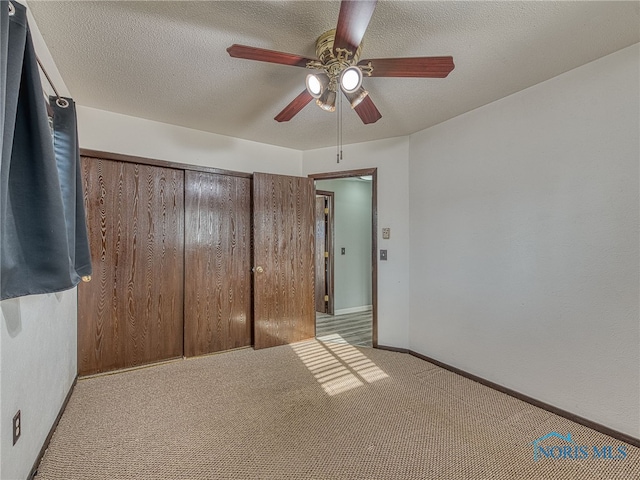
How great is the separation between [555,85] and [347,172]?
1.96 m

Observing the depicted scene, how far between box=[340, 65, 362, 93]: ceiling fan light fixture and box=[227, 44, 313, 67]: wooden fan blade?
0.72 ft

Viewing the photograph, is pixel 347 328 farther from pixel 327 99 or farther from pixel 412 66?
pixel 412 66

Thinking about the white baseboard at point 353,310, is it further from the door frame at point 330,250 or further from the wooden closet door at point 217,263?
the wooden closet door at point 217,263

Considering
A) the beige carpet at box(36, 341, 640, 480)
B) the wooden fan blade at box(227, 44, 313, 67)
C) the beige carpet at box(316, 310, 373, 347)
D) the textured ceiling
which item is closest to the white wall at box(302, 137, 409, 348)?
the beige carpet at box(316, 310, 373, 347)

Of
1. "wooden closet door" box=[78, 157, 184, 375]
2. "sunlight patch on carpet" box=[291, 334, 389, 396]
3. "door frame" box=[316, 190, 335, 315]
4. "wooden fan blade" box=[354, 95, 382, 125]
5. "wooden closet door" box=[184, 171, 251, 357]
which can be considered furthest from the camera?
"door frame" box=[316, 190, 335, 315]

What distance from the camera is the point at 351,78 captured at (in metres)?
1.52

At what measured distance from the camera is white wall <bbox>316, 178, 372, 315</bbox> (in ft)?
16.8

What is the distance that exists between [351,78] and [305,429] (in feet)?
6.66

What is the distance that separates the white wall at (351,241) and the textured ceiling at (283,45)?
2.62 meters

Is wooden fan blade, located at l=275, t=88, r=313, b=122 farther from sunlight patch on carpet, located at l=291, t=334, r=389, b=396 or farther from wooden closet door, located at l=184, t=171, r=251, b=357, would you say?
Answer: sunlight patch on carpet, located at l=291, t=334, r=389, b=396

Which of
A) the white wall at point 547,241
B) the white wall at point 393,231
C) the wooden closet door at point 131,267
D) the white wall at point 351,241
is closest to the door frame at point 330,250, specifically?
the white wall at point 351,241

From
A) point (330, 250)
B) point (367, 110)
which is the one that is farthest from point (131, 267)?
point (330, 250)

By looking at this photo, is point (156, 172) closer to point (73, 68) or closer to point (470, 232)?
point (73, 68)

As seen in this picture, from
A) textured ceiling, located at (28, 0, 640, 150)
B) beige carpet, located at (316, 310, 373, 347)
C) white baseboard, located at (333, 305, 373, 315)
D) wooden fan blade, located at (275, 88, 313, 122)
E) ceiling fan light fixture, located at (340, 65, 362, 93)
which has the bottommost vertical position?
beige carpet, located at (316, 310, 373, 347)
